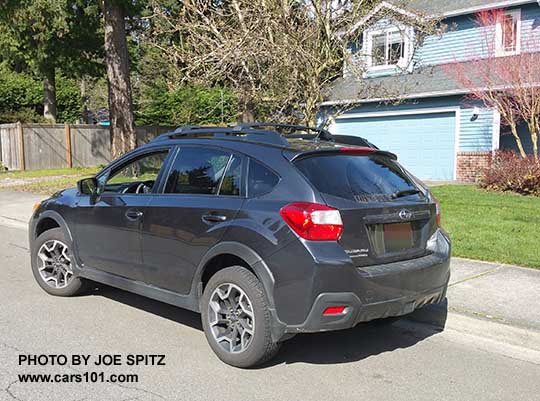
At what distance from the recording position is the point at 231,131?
16.4 feet

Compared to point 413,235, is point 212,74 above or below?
above

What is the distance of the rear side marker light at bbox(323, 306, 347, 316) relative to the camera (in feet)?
12.9

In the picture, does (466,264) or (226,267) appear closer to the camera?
(226,267)

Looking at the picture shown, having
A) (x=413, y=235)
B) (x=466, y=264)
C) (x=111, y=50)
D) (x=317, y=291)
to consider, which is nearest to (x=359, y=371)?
(x=317, y=291)

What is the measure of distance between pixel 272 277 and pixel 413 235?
4.12 ft

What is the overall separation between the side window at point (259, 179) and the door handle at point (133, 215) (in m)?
1.24

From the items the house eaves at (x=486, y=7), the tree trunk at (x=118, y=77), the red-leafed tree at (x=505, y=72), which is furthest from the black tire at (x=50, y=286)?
the house eaves at (x=486, y=7)

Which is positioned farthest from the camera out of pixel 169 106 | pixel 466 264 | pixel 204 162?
pixel 169 106

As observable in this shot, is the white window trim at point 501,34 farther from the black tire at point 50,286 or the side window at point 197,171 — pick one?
the black tire at point 50,286

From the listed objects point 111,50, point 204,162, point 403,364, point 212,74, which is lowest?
point 403,364

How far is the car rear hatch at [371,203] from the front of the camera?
4.11 meters

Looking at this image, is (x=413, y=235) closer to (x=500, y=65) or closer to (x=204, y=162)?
(x=204, y=162)

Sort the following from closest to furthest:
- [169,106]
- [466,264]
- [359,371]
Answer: [359,371]
[466,264]
[169,106]

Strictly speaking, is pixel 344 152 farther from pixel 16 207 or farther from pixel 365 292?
pixel 16 207
